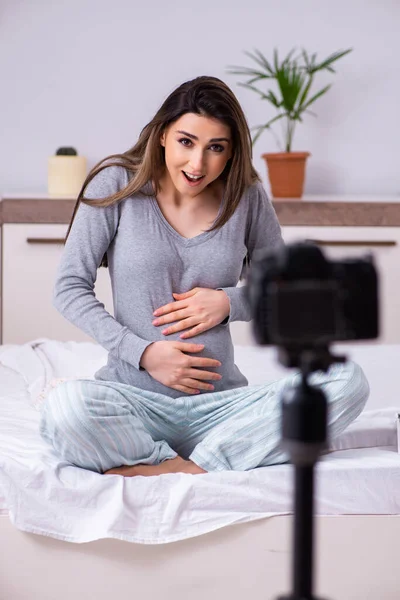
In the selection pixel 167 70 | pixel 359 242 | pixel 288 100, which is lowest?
pixel 359 242

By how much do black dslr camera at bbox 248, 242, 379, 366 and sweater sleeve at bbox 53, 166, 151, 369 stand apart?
97 cm

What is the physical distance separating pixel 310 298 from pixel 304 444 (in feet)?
0.36

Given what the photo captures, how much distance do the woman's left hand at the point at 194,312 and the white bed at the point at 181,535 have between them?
0.29 m

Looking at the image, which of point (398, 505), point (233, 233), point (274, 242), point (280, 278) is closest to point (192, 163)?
point (233, 233)

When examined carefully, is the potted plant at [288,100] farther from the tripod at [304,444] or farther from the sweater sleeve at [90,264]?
the tripod at [304,444]

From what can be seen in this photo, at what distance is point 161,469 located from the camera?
5.14ft

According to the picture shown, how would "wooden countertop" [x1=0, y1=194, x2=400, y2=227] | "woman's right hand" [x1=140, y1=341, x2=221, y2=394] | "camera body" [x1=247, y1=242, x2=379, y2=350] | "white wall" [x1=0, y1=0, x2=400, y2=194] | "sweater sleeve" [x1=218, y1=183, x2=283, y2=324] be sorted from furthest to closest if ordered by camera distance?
"white wall" [x1=0, y1=0, x2=400, y2=194] < "wooden countertop" [x1=0, y1=194, x2=400, y2=227] < "sweater sleeve" [x1=218, y1=183, x2=283, y2=324] < "woman's right hand" [x1=140, y1=341, x2=221, y2=394] < "camera body" [x1=247, y1=242, x2=379, y2=350]

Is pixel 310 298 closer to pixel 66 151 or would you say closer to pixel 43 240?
pixel 43 240

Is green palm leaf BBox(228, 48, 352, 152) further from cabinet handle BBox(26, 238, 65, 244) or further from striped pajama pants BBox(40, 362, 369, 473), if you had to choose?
striped pajama pants BBox(40, 362, 369, 473)

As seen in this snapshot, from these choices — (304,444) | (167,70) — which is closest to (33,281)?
(167,70)

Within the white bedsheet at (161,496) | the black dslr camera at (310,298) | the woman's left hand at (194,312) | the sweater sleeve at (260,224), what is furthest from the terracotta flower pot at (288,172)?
the black dslr camera at (310,298)

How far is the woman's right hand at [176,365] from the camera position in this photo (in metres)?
1.63

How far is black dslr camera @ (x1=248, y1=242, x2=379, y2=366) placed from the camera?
68cm

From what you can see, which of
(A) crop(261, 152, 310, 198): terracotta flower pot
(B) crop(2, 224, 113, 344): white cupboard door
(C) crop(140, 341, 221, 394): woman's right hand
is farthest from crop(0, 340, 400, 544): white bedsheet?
(A) crop(261, 152, 310, 198): terracotta flower pot
